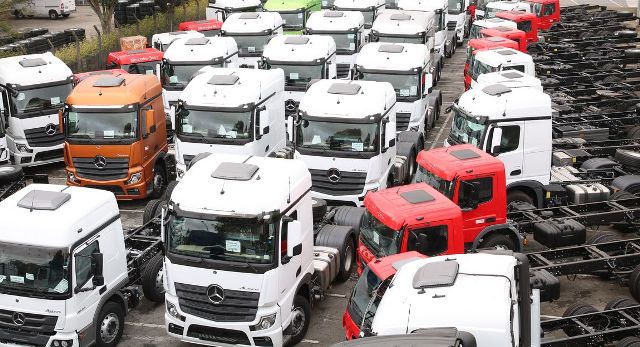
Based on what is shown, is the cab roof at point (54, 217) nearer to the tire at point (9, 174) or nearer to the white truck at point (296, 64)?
the tire at point (9, 174)

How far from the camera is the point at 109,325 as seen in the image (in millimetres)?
15711

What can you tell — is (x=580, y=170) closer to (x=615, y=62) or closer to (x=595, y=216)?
(x=595, y=216)

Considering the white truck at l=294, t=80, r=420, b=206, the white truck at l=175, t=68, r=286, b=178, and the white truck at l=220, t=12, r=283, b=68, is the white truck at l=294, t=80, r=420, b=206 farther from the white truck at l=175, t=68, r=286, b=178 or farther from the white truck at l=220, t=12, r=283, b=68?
the white truck at l=220, t=12, r=283, b=68

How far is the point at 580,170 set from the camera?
23484 millimetres

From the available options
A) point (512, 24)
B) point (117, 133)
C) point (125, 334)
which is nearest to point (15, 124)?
point (117, 133)

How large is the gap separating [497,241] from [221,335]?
22.0ft

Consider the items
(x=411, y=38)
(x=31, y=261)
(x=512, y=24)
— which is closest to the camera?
(x=31, y=261)

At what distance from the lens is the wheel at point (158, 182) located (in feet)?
78.8

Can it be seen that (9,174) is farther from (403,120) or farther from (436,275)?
(436,275)

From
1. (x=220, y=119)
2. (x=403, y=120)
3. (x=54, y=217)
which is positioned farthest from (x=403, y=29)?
(x=54, y=217)

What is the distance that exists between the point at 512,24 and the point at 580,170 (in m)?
17.3

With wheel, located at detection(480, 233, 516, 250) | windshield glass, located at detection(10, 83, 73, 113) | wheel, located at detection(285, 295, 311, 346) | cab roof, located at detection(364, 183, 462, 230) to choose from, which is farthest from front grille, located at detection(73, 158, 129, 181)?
wheel, located at detection(480, 233, 516, 250)

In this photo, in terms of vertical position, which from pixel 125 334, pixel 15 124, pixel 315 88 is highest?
pixel 315 88

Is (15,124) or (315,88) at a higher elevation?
(315,88)
